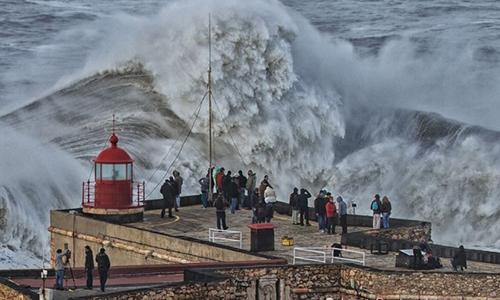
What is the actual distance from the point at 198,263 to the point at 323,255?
90.4 inches

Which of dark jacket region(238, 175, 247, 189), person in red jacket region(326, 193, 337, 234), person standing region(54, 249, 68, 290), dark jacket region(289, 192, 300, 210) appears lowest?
person standing region(54, 249, 68, 290)

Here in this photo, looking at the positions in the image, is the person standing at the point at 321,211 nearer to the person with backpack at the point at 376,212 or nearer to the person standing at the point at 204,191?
the person with backpack at the point at 376,212

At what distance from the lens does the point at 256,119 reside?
4841 centimetres

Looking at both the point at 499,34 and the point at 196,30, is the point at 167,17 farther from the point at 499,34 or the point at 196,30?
the point at 499,34

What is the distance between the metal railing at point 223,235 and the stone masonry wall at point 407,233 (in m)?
2.47

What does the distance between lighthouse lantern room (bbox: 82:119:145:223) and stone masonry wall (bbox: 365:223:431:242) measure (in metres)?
5.26

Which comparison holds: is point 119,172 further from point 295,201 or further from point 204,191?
point 295,201

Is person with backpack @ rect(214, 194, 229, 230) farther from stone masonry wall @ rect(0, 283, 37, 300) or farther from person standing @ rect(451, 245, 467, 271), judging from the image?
stone masonry wall @ rect(0, 283, 37, 300)

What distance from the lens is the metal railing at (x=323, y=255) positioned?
25.7 meters

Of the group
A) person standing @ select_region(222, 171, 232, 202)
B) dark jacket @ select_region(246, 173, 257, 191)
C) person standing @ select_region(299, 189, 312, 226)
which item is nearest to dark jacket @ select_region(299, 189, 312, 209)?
person standing @ select_region(299, 189, 312, 226)

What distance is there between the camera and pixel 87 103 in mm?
51000

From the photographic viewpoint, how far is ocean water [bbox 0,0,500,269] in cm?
4366

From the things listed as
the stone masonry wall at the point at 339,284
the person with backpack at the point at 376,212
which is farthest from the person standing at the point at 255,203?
the stone masonry wall at the point at 339,284

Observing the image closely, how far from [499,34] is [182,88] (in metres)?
23.8
